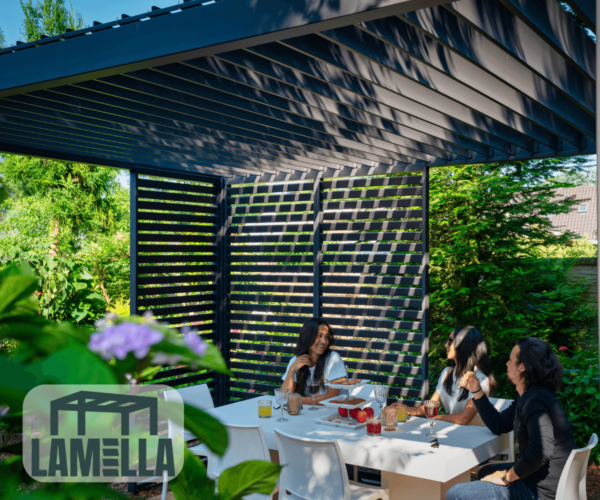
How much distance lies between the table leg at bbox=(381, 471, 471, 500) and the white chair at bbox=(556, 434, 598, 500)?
81 centimetres

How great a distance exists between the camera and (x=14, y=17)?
15.8 m

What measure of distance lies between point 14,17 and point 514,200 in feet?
47.9

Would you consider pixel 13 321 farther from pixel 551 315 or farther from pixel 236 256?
pixel 551 315

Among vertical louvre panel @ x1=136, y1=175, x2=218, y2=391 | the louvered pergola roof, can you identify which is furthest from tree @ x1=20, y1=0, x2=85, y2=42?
the louvered pergola roof

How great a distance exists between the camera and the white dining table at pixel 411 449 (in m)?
3.25

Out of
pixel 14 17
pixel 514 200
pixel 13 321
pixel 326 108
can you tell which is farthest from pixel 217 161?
pixel 14 17

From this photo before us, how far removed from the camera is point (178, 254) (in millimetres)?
6520

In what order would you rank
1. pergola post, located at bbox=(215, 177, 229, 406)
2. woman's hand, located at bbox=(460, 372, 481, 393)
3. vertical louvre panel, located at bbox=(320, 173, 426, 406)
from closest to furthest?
woman's hand, located at bbox=(460, 372, 481, 393)
vertical louvre panel, located at bbox=(320, 173, 426, 406)
pergola post, located at bbox=(215, 177, 229, 406)

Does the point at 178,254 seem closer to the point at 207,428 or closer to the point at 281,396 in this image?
the point at 281,396

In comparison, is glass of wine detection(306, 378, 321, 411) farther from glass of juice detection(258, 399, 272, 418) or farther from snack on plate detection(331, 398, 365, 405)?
glass of juice detection(258, 399, 272, 418)

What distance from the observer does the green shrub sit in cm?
588

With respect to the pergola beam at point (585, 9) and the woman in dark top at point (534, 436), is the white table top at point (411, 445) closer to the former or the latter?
the woman in dark top at point (534, 436)

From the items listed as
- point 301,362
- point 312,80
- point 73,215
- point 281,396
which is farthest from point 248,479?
point 73,215

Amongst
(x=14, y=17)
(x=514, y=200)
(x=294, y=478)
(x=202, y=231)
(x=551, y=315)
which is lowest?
(x=294, y=478)
